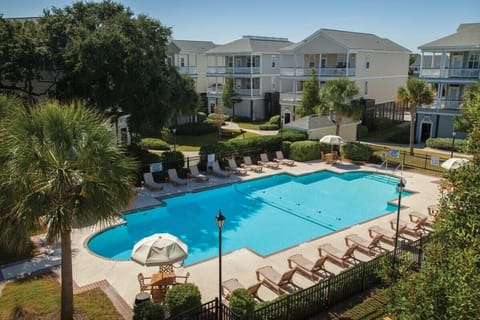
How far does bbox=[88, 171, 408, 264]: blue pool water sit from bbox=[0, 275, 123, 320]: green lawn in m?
3.61

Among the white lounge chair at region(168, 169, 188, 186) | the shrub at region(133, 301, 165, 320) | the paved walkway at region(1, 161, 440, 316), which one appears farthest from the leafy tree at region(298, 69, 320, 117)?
the shrub at region(133, 301, 165, 320)

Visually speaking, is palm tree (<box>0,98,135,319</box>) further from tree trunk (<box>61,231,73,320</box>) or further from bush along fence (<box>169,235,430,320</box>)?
bush along fence (<box>169,235,430,320</box>)

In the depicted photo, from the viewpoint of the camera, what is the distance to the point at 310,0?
18.1m

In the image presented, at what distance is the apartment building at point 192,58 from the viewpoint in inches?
1884

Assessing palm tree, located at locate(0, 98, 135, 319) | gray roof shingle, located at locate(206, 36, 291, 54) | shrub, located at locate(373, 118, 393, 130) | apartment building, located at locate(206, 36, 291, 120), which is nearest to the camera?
palm tree, located at locate(0, 98, 135, 319)

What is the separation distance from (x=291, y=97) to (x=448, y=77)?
14.5 metres

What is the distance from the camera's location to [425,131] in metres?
35.9

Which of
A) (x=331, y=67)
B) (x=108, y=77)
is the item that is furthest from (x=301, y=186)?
(x=331, y=67)

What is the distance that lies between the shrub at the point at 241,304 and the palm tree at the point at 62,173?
3.63 m

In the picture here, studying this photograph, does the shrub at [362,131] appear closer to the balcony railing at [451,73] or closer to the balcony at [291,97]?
the balcony at [291,97]

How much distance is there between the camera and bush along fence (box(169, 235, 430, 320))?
394 inches

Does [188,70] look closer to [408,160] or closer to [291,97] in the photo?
[291,97]

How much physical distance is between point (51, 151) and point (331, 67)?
37402 mm

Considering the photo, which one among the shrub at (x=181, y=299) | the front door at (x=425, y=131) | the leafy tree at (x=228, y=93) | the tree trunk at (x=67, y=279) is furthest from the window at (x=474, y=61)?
the tree trunk at (x=67, y=279)
